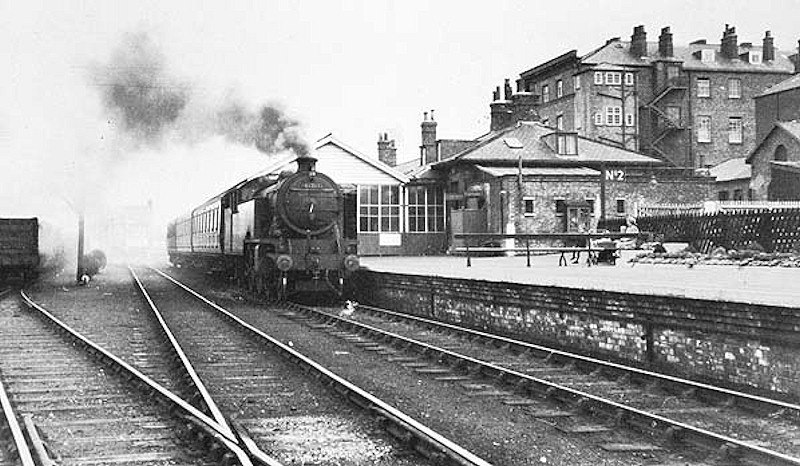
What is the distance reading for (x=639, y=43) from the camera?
200 ft

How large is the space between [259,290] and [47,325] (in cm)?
658

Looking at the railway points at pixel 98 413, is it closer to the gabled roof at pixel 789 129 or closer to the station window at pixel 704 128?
the gabled roof at pixel 789 129

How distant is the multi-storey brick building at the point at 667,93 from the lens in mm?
58906

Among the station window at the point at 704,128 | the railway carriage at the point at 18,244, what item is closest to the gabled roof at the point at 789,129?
the station window at the point at 704,128

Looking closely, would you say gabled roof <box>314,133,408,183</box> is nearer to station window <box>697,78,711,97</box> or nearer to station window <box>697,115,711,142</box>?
station window <box>697,115,711,142</box>

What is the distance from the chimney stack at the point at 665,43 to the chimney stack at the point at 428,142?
21.0 meters

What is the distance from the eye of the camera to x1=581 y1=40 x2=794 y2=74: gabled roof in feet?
198

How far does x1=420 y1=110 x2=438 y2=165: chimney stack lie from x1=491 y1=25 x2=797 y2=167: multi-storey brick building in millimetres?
11665

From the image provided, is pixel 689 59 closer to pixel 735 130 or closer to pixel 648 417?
pixel 735 130

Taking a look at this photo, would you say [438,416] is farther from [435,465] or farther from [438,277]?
[438,277]

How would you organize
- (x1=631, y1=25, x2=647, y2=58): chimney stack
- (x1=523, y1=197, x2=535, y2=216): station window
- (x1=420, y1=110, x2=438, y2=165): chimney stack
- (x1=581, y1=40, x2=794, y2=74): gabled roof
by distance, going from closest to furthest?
(x1=523, y1=197, x2=535, y2=216): station window, (x1=420, y1=110, x2=438, y2=165): chimney stack, (x1=581, y1=40, x2=794, y2=74): gabled roof, (x1=631, y1=25, x2=647, y2=58): chimney stack

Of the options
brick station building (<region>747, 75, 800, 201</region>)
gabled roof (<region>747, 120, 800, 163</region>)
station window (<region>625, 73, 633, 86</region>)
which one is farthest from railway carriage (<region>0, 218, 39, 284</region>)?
station window (<region>625, 73, 633, 86</region>)

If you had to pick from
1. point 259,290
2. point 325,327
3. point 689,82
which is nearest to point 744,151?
point 689,82

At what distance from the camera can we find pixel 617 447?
672 centimetres
